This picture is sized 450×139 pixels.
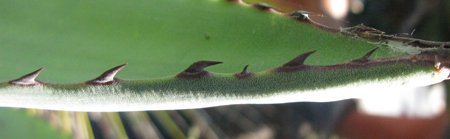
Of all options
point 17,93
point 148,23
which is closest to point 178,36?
point 148,23

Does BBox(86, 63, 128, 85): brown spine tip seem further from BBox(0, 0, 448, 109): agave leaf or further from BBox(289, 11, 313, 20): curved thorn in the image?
BBox(289, 11, 313, 20): curved thorn

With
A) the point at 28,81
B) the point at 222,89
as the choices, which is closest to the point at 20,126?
the point at 28,81

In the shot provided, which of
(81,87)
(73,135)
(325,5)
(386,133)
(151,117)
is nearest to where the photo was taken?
(81,87)

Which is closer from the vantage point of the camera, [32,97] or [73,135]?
[32,97]

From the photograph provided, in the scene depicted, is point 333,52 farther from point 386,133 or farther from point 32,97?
point 386,133

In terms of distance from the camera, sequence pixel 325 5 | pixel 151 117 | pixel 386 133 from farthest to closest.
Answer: pixel 386 133
pixel 325 5
pixel 151 117

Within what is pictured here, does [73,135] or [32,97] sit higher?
[32,97]

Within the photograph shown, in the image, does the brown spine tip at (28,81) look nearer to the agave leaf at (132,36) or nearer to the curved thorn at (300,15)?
the agave leaf at (132,36)
